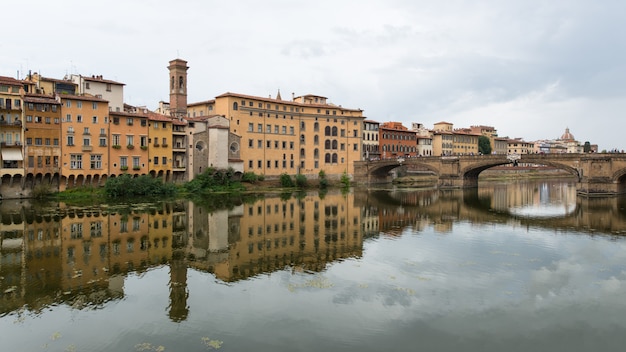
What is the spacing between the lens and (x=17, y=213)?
38.3 m

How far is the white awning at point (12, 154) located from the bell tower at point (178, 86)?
23.4 metres

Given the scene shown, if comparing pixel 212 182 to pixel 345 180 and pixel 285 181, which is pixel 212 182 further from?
pixel 345 180

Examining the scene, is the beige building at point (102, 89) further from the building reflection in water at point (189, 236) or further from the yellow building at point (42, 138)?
the building reflection in water at point (189, 236)

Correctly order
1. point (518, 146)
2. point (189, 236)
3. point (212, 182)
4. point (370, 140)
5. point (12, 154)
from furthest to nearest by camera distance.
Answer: point (518, 146), point (370, 140), point (212, 182), point (12, 154), point (189, 236)

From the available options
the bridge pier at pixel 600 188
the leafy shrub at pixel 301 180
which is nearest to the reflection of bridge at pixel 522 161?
the bridge pier at pixel 600 188

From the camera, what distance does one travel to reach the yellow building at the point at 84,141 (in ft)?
169

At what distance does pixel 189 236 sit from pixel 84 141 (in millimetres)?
30605

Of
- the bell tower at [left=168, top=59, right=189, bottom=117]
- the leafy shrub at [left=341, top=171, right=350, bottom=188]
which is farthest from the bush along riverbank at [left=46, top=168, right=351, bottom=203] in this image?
the bell tower at [left=168, top=59, right=189, bottom=117]

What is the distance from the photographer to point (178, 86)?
6875cm

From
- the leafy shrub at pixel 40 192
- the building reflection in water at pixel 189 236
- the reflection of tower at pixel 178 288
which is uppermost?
the leafy shrub at pixel 40 192

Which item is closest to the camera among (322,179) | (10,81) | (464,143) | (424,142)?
(10,81)

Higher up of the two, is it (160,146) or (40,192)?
(160,146)

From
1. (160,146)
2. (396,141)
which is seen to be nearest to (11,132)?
(160,146)

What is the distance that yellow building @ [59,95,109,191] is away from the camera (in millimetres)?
51469
